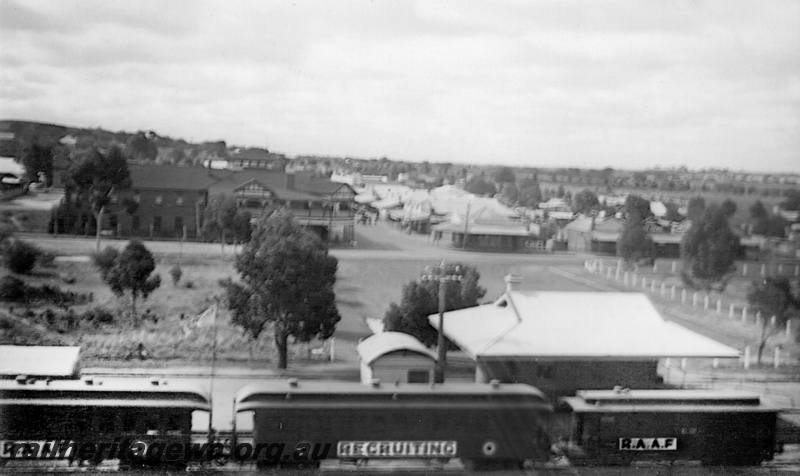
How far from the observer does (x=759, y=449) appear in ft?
16.1

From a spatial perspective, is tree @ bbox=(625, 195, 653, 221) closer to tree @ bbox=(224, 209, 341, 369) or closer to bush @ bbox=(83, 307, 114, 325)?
tree @ bbox=(224, 209, 341, 369)

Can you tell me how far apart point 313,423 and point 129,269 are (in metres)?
1.87

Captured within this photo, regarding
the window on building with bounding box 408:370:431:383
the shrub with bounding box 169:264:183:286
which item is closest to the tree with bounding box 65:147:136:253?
the shrub with bounding box 169:264:183:286

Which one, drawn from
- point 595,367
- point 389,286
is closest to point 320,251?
point 389,286

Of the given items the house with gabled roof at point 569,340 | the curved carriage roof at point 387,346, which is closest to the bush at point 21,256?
the curved carriage roof at point 387,346

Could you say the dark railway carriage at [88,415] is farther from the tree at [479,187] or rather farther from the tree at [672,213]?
the tree at [672,213]

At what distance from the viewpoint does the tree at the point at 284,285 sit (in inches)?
192

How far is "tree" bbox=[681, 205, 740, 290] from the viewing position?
18.4 ft

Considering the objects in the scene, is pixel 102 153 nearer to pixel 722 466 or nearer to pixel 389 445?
pixel 389 445

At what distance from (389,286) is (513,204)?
1.26m

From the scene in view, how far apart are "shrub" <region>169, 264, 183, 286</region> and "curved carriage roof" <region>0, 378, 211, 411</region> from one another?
906mm

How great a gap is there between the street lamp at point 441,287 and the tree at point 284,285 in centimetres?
76

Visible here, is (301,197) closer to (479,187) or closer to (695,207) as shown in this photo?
(479,187)

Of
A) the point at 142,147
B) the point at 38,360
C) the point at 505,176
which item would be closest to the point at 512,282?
the point at 505,176
